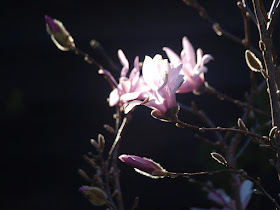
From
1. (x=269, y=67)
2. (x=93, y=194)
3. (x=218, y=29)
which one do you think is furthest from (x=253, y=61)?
(x=93, y=194)

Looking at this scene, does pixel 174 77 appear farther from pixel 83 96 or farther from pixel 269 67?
pixel 83 96

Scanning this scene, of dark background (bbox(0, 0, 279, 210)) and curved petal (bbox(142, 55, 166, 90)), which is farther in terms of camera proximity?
dark background (bbox(0, 0, 279, 210))

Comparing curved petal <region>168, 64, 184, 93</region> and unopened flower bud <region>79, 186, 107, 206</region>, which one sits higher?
curved petal <region>168, 64, 184, 93</region>

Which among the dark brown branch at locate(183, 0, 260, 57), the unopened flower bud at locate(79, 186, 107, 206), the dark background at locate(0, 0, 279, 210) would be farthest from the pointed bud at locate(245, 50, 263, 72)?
the dark background at locate(0, 0, 279, 210)

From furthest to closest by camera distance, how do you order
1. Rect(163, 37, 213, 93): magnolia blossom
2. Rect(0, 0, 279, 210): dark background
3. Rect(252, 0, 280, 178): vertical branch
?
Rect(0, 0, 279, 210): dark background < Rect(163, 37, 213, 93): magnolia blossom < Rect(252, 0, 280, 178): vertical branch

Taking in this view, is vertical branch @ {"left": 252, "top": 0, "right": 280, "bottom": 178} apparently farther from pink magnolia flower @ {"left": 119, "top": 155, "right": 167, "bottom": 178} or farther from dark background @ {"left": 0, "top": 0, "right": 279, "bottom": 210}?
dark background @ {"left": 0, "top": 0, "right": 279, "bottom": 210}
